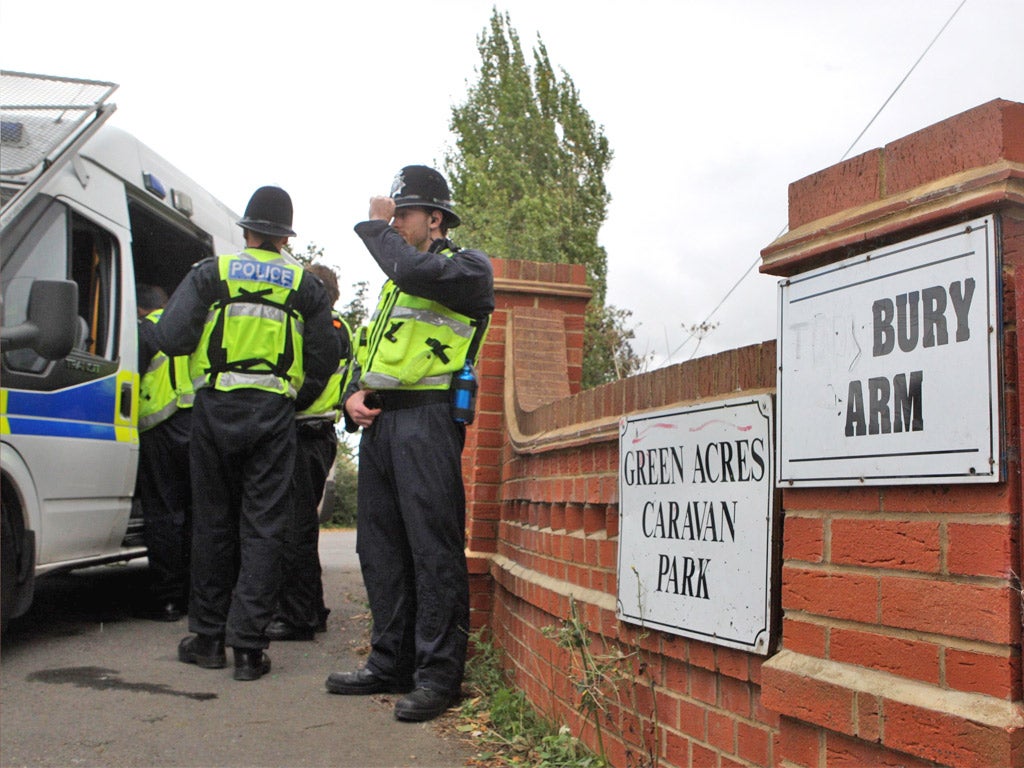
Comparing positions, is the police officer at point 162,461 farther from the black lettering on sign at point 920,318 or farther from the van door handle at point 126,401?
the black lettering on sign at point 920,318

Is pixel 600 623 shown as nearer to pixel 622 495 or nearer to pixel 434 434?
pixel 622 495

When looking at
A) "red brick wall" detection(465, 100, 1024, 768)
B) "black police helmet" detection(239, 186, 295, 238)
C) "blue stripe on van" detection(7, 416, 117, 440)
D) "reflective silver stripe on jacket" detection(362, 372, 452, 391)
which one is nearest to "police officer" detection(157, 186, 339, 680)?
"black police helmet" detection(239, 186, 295, 238)

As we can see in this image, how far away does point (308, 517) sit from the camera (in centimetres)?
603

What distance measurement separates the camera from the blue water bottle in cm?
432

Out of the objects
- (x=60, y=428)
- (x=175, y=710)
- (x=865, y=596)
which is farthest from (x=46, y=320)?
(x=865, y=596)

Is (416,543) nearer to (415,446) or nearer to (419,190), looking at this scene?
(415,446)

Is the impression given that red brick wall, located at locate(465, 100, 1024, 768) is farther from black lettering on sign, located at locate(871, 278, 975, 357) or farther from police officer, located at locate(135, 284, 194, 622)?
police officer, located at locate(135, 284, 194, 622)

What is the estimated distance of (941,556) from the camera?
1838 millimetres

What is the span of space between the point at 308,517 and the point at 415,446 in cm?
197

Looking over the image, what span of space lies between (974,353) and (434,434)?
2.74m

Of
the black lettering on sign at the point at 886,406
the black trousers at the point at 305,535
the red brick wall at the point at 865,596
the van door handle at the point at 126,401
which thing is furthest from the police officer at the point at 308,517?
the black lettering on sign at the point at 886,406

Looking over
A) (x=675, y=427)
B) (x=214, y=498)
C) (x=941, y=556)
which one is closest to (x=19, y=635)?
(x=214, y=498)

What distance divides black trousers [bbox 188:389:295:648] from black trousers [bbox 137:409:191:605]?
1281mm

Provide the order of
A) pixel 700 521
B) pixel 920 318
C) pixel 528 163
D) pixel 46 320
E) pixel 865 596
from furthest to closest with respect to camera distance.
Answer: pixel 528 163 → pixel 46 320 → pixel 700 521 → pixel 865 596 → pixel 920 318
